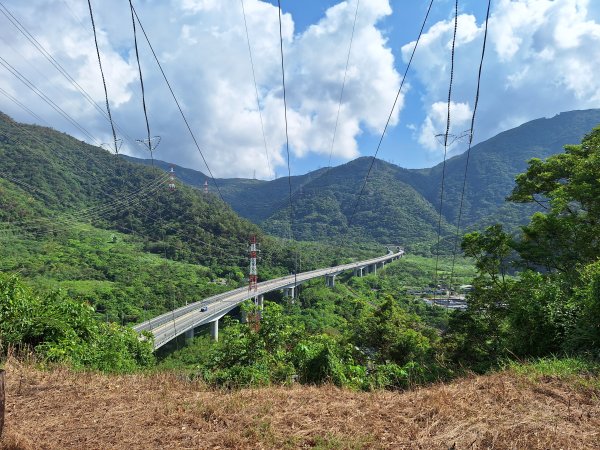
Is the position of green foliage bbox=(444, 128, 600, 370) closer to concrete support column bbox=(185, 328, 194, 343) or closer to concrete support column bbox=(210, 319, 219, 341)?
concrete support column bbox=(185, 328, 194, 343)

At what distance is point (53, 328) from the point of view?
29.5ft

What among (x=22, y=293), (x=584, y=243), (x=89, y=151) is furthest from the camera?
(x=89, y=151)

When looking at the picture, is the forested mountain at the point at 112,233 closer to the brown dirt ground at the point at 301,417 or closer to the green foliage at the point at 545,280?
the green foliage at the point at 545,280

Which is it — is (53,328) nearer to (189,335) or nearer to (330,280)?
(189,335)

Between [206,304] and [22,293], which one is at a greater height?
[22,293]

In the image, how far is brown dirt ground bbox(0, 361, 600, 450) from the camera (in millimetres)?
4324

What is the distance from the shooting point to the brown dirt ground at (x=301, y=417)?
14.2 feet

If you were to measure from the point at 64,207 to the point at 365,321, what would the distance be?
3711 inches

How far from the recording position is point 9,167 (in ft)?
314

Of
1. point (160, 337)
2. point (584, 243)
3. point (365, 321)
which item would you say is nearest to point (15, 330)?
point (584, 243)

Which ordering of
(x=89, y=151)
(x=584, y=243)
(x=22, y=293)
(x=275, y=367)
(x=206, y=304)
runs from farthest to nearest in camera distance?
(x=89, y=151) → (x=206, y=304) → (x=584, y=243) → (x=22, y=293) → (x=275, y=367)

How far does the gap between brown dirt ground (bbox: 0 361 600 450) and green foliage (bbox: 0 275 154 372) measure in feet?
8.01

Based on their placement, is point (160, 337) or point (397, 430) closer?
point (397, 430)

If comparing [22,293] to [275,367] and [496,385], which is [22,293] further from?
[496,385]
